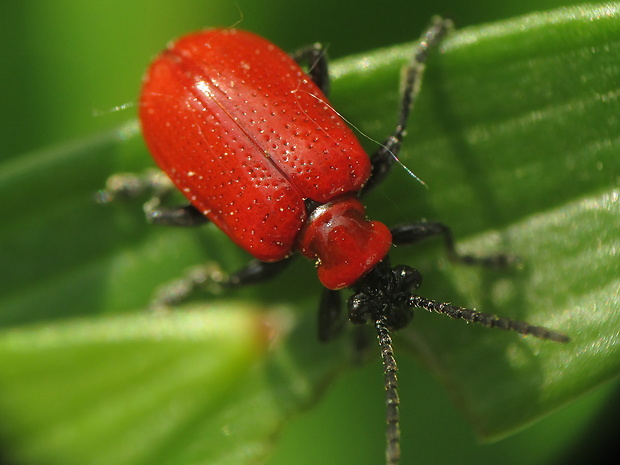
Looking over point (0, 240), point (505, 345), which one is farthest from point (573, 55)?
point (0, 240)

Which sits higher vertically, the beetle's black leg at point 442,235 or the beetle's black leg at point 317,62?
the beetle's black leg at point 317,62

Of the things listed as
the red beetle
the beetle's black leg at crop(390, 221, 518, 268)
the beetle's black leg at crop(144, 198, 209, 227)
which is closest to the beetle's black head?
the red beetle

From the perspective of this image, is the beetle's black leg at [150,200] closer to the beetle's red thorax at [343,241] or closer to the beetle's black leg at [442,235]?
the beetle's red thorax at [343,241]

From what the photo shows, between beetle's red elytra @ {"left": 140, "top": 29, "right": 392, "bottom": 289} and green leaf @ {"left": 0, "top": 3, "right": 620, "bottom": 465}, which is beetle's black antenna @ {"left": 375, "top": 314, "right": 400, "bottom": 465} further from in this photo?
beetle's red elytra @ {"left": 140, "top": 29, "right": 392, "bottom": 289}

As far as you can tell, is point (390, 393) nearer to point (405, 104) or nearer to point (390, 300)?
point (390, 300)

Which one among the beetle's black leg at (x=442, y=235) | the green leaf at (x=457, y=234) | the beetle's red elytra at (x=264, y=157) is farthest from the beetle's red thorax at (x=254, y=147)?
the beetle's black leg at (x=442, y=235)
